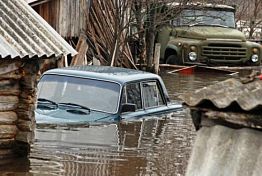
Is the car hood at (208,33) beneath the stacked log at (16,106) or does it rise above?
beneath

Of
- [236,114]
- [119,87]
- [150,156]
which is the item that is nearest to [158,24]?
[119,87]

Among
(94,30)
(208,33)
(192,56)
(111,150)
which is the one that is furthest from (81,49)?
(111,150)

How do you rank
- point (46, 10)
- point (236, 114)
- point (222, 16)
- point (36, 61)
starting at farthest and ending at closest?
point (222, 16)
point (46, 10)
point (36, 61)
point (236, 114)

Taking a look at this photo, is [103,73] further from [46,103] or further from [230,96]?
[230,96]

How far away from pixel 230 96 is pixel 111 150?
19.3ft

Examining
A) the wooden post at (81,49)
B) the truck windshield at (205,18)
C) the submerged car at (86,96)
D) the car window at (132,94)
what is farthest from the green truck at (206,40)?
the submerged car at (86,96)

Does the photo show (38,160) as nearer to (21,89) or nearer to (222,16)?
(21,89)

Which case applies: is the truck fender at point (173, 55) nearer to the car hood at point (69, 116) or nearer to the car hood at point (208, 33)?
the car hood at point (208, 33)

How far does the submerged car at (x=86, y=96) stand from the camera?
10844 mm

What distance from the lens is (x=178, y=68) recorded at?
79.7 ft

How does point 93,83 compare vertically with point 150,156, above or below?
above

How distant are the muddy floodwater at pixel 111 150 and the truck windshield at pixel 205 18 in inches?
487

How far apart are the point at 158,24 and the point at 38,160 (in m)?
14.8

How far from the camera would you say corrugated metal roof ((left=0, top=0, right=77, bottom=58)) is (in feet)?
27.4
